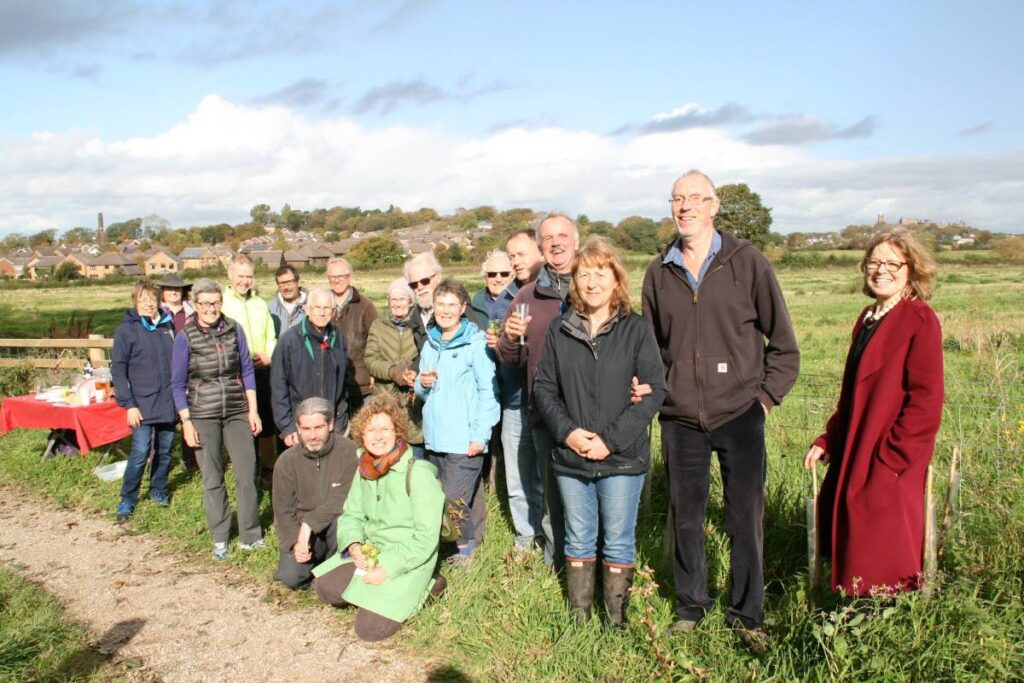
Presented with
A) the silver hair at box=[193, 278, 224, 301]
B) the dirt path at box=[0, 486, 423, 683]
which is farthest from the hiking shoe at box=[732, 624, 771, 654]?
the silver hair at box=[193, 278, 224, 301]

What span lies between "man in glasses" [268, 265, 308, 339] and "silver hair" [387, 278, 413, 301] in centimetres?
154

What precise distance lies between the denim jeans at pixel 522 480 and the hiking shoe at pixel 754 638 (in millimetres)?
1689

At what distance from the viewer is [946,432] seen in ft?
22.3

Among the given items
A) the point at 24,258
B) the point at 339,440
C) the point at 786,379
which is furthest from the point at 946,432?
the point at 24,258

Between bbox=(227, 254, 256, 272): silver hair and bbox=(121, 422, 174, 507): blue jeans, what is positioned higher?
bbox=(227, 254, 256, 272): silver hair

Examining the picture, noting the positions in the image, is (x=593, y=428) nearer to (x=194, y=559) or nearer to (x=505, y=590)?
(x=505, y=590)

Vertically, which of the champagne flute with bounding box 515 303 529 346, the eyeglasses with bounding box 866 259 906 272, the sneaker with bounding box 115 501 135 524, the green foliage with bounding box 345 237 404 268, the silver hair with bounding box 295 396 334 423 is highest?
the green foliage with bounding box 345 237 404 268

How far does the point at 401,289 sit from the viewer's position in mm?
5598

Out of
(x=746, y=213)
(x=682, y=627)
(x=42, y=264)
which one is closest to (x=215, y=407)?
(x=682, y=627)

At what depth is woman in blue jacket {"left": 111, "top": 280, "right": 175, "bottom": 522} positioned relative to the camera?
6.43m

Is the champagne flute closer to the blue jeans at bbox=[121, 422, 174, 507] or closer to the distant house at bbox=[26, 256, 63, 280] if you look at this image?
the blue jeans at bbox=[121, 422, 174, 507]

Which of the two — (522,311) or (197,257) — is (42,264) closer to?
(197,257)

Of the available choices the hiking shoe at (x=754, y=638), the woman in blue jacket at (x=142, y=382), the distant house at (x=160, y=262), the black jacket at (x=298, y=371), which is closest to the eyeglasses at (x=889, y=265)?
the hiking shoe at (x=754, y=638)

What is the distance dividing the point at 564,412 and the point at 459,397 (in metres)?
1.46
